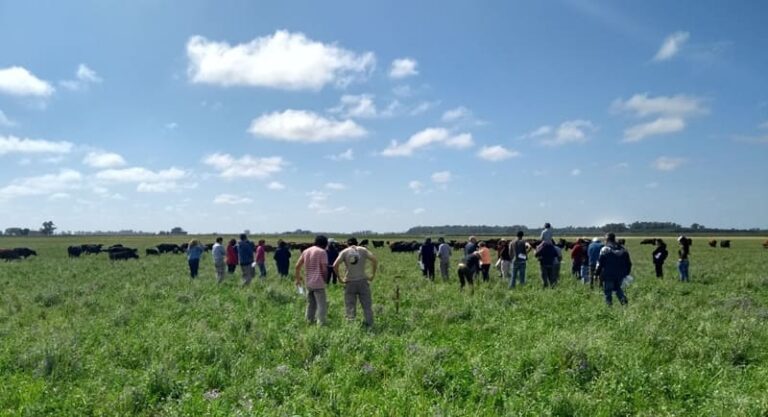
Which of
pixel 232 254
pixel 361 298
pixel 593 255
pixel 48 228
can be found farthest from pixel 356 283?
pixel 48 228

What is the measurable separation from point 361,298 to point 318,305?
0.89 metres

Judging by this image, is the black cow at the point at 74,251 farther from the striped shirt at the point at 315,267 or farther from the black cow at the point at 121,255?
the striped shirt at the point at 315,267

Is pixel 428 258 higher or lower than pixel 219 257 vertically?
lower

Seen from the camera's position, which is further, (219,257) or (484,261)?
(219,257)

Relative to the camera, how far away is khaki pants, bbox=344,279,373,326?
10.6 meters

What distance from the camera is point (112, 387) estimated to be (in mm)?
6672

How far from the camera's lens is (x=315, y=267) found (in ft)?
35.4

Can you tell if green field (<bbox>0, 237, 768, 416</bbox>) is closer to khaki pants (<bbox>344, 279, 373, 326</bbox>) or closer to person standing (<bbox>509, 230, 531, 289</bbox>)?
khaki pants (<bbox>344, 279, 373, 326</bbox>)

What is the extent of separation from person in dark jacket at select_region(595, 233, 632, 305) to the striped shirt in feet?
21.8

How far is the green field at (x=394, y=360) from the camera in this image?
19.6 ft

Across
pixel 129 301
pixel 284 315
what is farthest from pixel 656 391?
pixel 129 301

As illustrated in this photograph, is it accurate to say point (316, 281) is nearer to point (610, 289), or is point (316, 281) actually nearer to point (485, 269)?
point (610, 289)

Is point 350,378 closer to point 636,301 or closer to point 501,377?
point 501,377

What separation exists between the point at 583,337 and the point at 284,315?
6362 millimetres
